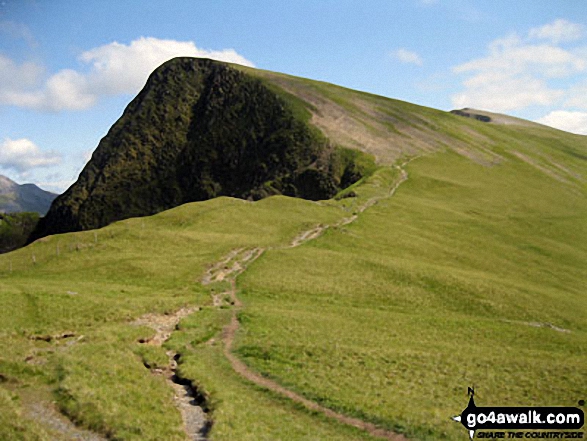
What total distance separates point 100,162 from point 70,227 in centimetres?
2665

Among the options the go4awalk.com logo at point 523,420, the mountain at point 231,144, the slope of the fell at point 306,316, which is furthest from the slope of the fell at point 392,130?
the go4awalk.com logo at point 523,420

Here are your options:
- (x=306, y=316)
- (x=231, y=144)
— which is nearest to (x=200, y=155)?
(x=231, y=144)

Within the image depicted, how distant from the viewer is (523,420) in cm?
2425

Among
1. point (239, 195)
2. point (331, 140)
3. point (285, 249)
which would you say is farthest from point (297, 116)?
point (285, 249)

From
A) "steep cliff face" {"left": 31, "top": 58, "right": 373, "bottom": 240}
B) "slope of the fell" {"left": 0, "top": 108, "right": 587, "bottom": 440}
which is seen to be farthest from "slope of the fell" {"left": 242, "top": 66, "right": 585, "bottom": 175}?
"slope of the fell" {"left": 0, "top": 108, "right": 587, "bottom": 440}

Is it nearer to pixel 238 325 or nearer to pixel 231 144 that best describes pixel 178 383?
pixel 238 325

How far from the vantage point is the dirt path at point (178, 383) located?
852 inches

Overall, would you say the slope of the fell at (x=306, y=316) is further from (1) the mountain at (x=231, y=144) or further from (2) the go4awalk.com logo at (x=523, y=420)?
(1) the mountain at (x=231, y=144)

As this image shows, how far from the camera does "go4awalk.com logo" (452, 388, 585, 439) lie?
2280cm

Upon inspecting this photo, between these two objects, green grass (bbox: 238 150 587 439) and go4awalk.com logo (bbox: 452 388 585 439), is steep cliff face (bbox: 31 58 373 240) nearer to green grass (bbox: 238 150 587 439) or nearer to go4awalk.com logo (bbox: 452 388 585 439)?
green grass (bbox: 238 150 587 439)

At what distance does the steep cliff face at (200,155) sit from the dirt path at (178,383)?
91543 mm

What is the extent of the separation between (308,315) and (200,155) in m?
124

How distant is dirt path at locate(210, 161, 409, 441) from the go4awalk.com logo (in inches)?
173

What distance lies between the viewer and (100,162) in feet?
531
